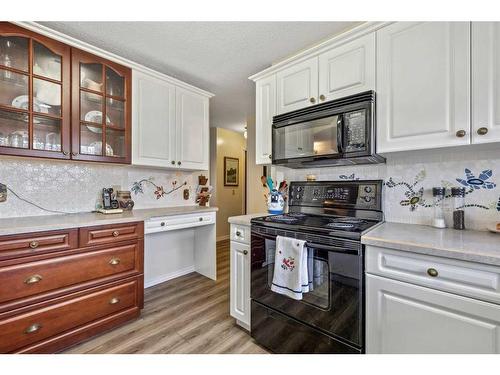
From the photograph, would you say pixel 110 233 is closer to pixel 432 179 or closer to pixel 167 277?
pixel 167 277

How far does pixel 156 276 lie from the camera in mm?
2750

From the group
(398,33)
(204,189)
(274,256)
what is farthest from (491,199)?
(204,189)

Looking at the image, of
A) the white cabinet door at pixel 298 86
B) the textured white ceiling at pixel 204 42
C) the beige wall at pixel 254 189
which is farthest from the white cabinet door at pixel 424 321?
the beige wall at pixel 254 189

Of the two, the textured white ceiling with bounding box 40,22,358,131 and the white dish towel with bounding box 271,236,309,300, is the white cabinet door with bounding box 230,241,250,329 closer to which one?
the white dish towel with bounding box 271,236,309,300

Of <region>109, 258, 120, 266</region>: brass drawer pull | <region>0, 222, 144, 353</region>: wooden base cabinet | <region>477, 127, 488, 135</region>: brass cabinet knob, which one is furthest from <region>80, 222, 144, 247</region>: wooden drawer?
<region>477, 127, 488, 135</region>: brass cabinet knob

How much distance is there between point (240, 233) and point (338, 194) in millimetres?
813

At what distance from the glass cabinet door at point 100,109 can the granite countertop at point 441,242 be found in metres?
2.09

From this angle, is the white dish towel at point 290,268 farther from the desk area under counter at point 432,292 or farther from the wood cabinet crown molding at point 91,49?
the wood cabinet crown molding at point 91,49

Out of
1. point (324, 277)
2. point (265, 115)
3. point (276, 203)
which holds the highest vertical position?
point (265, 115)

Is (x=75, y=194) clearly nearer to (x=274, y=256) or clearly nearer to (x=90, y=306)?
(x=90, y=306)

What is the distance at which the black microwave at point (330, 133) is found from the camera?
1.49 meters

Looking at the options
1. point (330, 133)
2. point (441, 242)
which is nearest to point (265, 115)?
point (330, 133)

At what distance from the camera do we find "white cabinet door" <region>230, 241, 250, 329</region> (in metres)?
1.74

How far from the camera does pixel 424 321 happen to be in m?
1.04
